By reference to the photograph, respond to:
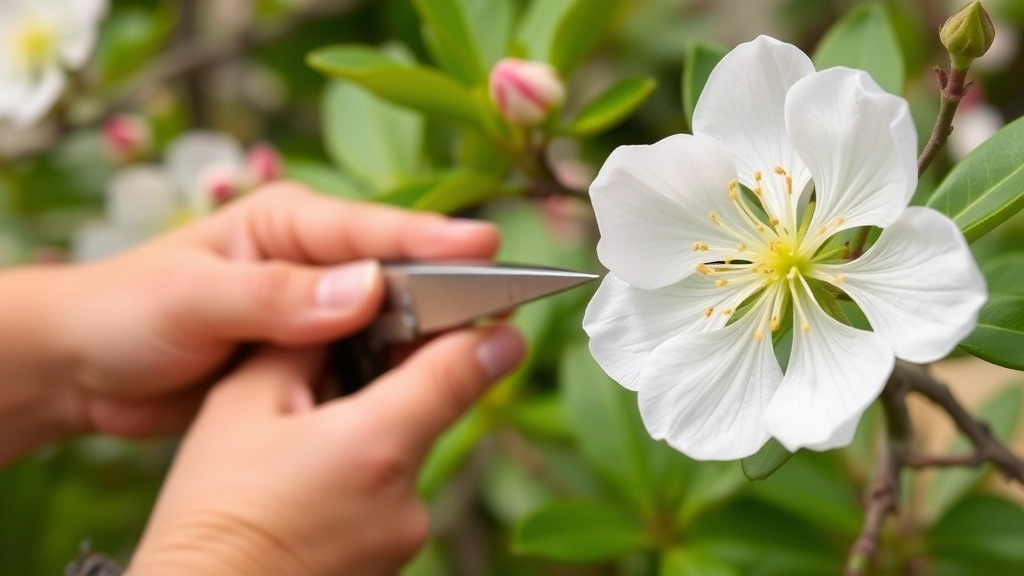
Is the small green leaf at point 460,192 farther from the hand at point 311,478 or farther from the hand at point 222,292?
the hand at point 311,478

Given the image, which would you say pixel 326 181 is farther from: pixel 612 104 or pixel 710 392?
pixel 710 392

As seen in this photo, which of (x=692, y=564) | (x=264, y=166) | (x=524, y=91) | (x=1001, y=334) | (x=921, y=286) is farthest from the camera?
(x=264, y=166)

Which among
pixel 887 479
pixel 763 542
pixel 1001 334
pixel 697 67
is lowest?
pixel 763 542

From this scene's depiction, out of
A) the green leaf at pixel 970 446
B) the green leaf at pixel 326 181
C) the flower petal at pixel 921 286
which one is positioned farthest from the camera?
the green leaf at pixel 326 181

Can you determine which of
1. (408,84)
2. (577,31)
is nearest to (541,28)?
(577,31)

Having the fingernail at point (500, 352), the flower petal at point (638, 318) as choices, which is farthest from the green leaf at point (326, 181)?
the flower petal at point (638, 318)

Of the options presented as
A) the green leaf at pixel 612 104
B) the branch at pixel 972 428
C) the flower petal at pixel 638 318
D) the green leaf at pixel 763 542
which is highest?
the flower petal at pixel 638 318

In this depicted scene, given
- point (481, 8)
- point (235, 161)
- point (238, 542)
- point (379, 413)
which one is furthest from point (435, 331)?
point (235, 161)

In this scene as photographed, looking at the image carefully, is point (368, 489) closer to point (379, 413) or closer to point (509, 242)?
point (379, 413)

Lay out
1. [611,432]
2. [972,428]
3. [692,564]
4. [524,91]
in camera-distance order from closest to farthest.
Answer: [972,428] → [524,91] → [692,564] → [611,432]
